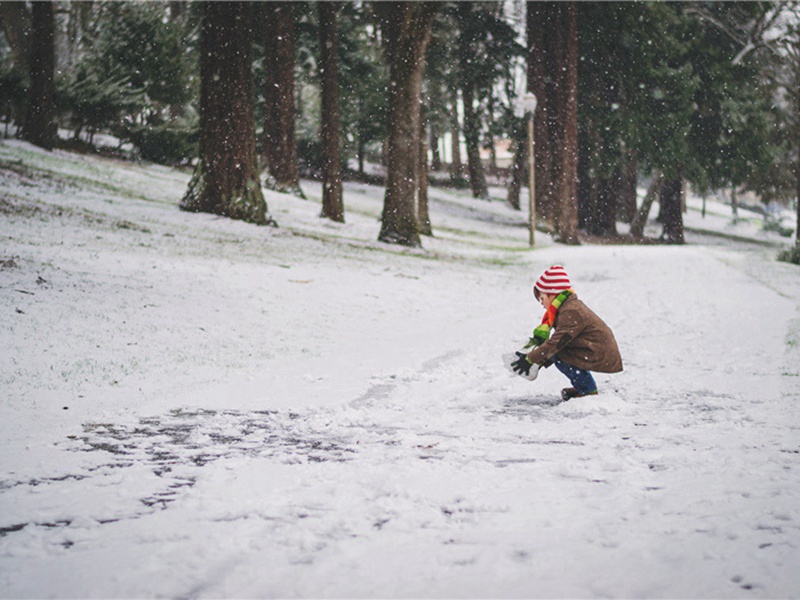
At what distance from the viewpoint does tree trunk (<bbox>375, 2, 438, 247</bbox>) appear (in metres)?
16.3

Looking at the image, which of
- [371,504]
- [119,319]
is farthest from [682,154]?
[371,504]

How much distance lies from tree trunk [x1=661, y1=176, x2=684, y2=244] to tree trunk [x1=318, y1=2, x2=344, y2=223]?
18553 millimetres

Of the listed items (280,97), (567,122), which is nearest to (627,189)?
(567,122)

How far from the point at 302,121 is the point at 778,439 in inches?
1334

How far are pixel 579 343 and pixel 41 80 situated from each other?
20.9 meters

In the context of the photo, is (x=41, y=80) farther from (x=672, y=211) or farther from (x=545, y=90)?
(x=672, y=211)

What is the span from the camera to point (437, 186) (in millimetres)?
43469

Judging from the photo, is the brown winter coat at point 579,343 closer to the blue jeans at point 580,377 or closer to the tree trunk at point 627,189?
the blue jeans at point 580,377

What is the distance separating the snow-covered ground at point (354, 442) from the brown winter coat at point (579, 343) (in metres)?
0.26

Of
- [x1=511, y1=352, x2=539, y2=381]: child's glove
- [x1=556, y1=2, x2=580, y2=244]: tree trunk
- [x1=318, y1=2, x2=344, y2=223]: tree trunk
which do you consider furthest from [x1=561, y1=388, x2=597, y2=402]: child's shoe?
[x1=556, y1=2, x2=580, y2=244]: tree trunk

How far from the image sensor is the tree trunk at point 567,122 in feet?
79.9

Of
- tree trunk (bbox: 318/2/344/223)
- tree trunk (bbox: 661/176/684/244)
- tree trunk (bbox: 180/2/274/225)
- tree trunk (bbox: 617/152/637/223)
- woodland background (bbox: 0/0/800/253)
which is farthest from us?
tree trunk (bbox: 661/176/684/244)

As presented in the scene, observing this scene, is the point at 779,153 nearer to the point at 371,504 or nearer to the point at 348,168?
the point at 348,168

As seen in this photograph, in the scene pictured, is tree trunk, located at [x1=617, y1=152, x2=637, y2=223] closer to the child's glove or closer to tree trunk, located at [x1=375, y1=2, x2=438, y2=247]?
tree trunk, located at [x1=375, y1=2, x2=438, y2=247]
